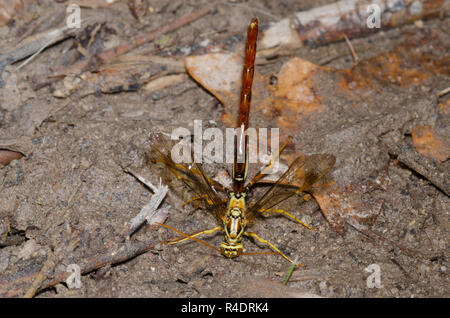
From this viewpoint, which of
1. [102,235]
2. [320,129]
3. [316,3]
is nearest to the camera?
[102,235]

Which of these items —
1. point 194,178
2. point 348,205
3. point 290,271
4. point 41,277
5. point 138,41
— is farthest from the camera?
point 138,41

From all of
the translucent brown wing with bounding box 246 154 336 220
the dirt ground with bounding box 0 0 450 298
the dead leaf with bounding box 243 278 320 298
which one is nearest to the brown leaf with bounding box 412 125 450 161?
the dirt ground with bounding box 0 0 450 298

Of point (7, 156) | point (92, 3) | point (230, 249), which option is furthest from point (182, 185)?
point (92, 3)

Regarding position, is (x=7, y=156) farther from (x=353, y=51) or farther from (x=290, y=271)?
(x=353, y=51)

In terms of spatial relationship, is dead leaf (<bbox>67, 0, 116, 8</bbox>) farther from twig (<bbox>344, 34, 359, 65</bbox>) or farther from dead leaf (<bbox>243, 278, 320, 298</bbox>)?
dead leaf (<bbox>243, 278, 320, 298</bbox>)
